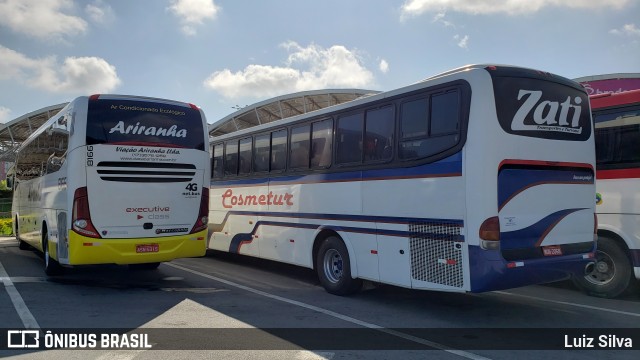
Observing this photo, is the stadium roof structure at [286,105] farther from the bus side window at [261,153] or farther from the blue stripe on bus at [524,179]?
the blue stripe on bus at [524,179]

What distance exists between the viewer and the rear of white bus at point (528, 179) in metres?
6.05

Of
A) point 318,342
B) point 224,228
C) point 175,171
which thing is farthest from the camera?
point 224,228

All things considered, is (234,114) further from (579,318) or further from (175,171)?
(579,318)

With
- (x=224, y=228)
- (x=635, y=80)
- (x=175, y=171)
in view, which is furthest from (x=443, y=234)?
(x=635, y=80)

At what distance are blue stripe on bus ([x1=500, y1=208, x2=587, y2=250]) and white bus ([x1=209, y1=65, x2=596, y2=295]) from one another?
0.02 meters

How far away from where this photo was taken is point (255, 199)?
10961 millimetres

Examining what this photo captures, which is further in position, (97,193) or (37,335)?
(97,193)

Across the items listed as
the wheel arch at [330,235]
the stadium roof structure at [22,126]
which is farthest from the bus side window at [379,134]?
the stadium roof structure at [22,126]

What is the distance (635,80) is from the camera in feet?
74.2

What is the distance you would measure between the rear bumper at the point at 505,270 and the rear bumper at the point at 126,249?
18.1 ft

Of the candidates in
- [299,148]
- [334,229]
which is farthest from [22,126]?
[334,229]

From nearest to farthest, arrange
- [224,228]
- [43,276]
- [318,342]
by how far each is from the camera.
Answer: [318,342], [43,276], [224,228]

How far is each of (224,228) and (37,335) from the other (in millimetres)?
6473

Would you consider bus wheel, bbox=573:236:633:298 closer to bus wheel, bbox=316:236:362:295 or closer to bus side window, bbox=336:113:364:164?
bus wheel, bbox=316:236:362:295
